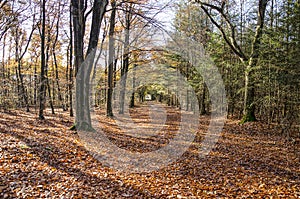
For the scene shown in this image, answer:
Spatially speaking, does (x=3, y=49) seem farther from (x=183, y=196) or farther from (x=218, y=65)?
(x=183, y=196)

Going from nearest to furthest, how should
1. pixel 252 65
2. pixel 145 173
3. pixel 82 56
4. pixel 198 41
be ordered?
pixel 145 173 → pixel 82 56 → pixel 252 65 → pixel 198 41

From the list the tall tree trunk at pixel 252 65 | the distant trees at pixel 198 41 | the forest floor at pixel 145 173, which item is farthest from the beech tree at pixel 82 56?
the tall tree trunk at pixel 252 65

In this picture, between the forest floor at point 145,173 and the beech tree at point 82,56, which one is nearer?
the forest floor at point 145,173

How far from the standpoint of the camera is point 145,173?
602 cm

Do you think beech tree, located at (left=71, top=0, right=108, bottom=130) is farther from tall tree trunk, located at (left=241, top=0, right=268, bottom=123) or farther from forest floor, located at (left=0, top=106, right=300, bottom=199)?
tall tree trunk, located at (left=241, top=0, right=268, bottom=123)

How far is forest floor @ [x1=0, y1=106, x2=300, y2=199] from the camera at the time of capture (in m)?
4.70

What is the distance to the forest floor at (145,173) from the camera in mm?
4703

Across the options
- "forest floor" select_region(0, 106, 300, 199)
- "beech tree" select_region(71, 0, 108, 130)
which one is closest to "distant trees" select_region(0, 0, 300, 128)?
"beech tree" select_region(71, 0, 108, 130)

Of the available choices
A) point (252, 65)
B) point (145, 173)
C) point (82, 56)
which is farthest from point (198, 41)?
point (145, 173)

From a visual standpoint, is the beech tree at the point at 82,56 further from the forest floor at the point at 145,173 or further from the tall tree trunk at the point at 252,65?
the tall tree trunk at the point at 252,65

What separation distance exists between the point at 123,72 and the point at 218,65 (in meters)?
8.42

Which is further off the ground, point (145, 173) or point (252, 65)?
point (252, 65)

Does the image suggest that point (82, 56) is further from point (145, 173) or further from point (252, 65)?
point (252, 65)

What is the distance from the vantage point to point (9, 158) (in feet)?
19.7
